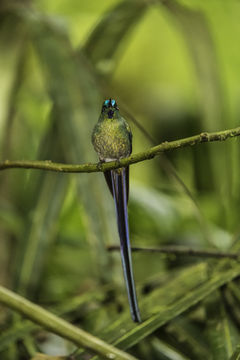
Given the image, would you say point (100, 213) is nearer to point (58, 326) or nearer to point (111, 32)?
point (58, 326)

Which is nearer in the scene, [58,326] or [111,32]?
[58,326]

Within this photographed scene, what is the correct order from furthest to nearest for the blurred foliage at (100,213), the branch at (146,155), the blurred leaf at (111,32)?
1. the blurred leaf at (111,32)
2. the blurred foliage at (100,213)
3. the branch at (146,155)

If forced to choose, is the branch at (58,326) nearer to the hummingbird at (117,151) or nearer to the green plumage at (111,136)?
the hummingbird at (117,151)

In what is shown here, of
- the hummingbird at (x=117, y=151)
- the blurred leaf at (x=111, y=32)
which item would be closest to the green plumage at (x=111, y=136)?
the hummingbird at (x=117, y=151)

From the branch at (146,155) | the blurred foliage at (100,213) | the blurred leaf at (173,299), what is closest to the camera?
the branch at (146,155)

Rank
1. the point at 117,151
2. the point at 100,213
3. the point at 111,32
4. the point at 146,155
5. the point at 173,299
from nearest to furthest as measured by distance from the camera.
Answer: the point at 146,155, the point at 117,151, the point at 173,299, the point at 100,213, the point at 111,32

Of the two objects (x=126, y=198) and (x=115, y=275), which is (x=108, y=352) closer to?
(x=126, y=198)

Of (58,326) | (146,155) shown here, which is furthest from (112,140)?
(58,326)

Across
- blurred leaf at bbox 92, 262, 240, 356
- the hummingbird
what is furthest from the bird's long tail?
blurred leaf at bbox 92, 262, 240, 356
